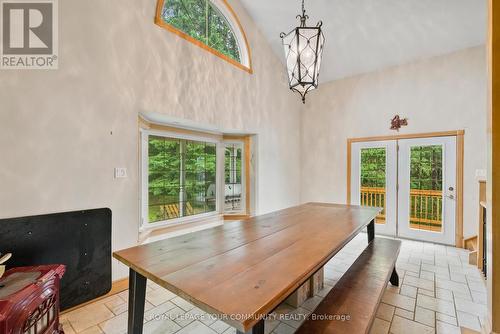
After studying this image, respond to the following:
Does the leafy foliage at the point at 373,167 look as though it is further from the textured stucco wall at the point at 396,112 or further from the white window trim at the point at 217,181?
the white window trim at the point at 217,181

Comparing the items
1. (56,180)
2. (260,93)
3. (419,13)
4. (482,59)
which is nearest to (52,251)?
(56,180)

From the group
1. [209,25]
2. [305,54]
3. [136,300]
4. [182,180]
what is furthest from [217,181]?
[136,300]

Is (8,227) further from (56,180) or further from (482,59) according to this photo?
(482,59)

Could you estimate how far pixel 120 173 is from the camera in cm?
236

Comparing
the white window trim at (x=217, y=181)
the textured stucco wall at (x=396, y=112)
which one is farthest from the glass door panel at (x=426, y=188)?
the white window trim at (x=217, y=181)

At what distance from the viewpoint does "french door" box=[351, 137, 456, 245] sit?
375 cm

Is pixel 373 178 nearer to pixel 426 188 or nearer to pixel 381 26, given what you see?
pixel 426 188

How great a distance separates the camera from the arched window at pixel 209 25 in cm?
284

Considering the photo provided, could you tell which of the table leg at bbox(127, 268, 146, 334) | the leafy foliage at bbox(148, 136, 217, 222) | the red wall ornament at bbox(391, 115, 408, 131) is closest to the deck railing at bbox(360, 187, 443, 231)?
the red wall ornament at bbox(391, 115, 408, 131)

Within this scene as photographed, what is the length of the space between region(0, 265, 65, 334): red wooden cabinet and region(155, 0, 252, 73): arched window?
8.55 feet

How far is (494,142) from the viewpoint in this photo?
1138 mm

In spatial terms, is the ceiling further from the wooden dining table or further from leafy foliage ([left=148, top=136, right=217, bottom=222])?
the wooden dining table

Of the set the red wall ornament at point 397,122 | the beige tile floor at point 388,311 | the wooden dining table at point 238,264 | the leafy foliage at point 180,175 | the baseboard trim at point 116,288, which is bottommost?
the beige tile floor at point 388,311

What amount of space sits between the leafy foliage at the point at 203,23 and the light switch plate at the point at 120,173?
1.84 meters
